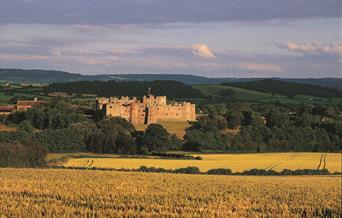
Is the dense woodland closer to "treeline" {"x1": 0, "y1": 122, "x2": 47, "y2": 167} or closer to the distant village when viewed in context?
"treeline" {"x1": 0, "y1": 122, "x2": 47, "y2": 167}

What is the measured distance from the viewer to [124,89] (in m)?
172

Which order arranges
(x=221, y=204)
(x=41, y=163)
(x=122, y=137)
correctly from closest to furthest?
(x=221, y=204) → (x=41, y=163) → (x=122, y=137)

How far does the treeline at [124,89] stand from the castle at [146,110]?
2167 inches

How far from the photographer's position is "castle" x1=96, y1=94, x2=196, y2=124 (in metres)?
97.7

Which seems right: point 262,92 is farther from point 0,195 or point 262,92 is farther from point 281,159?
point 0,195

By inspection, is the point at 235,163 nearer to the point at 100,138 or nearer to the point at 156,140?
the point at 156,140

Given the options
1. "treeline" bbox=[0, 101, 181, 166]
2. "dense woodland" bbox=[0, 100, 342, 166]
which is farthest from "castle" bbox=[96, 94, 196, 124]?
"treeline" bbox=[0, 101, 181, 166]

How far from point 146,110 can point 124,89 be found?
242 ft

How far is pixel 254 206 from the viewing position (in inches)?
794

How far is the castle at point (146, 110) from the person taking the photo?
320 feet

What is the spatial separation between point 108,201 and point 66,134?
5672cm

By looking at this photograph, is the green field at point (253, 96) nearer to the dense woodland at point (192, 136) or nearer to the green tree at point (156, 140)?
the dense woodland at point (192, 136)

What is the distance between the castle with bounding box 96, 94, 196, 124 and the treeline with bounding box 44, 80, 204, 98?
2167 inches

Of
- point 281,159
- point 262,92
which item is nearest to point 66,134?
point 281,159
